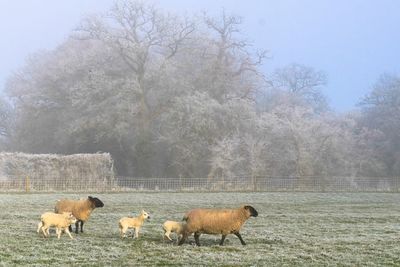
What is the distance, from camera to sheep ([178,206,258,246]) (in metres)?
13.3

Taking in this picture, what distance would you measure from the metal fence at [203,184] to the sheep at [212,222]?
23005 mm

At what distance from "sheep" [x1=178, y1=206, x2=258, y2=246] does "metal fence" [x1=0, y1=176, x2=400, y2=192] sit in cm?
2301

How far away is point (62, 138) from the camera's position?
47.2m

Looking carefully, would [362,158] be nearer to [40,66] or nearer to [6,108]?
[40,66]

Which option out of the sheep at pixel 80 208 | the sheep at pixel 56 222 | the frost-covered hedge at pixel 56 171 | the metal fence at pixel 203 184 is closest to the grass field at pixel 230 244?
the sheep at pixel 56 222

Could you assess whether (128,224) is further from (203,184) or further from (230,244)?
(203,184)

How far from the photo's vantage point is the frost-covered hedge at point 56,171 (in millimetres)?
35688

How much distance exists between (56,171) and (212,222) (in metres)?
25.0

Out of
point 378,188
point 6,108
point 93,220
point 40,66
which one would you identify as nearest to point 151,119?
point 40,66

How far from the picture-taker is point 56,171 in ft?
121

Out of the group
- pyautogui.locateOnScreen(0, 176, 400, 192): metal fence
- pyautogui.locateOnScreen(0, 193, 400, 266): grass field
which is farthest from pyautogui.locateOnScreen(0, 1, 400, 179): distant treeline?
pyautogui.locateOnScreen(0, 193, 400, 266): grass field

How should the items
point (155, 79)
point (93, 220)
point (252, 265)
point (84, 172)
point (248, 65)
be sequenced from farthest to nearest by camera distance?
point (248, 65) < point (155, 79) < point (84, 172) < point (93, 220) < point (252, 265)

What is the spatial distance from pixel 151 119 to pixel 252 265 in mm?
36598

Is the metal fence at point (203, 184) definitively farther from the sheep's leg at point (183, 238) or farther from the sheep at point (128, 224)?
the sheep's leg at point (183, 238)
